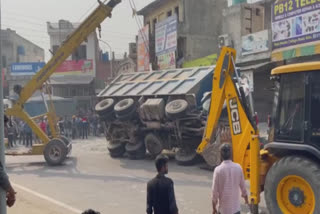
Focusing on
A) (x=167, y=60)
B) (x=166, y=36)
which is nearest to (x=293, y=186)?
(x=167, y=60)

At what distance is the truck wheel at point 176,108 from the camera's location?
1156 centimetres

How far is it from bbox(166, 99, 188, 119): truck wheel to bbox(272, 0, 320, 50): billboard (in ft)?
19.0

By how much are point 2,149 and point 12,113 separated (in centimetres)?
927

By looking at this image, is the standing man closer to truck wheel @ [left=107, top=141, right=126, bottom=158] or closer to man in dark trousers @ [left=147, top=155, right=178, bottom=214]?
man in dark trousers @ [left=147, top=155, right=178, bottom=214]

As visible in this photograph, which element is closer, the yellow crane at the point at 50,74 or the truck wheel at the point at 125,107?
the yellow crane at the point at 50,74

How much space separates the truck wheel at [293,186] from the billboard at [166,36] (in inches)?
772

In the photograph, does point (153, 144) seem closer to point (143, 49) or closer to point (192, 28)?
point (192, 28)

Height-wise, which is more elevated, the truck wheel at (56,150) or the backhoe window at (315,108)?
the backhoe window at (315,108)

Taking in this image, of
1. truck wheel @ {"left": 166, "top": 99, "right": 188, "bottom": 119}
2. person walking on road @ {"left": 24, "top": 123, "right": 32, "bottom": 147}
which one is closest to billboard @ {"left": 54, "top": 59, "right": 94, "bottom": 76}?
person walking on road @ {"left": 24, "top": 123, "right": 32, "bottom": 147}

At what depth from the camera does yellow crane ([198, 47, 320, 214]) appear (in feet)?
17.8

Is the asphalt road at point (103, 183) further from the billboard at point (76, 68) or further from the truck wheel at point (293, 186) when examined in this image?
the billboard at point (76, 68)

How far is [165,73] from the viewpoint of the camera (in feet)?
46.1

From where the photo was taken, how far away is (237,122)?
688 centimetres

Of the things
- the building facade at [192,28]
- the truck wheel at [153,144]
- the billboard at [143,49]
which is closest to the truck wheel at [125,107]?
the truck wheel at [153,144]
